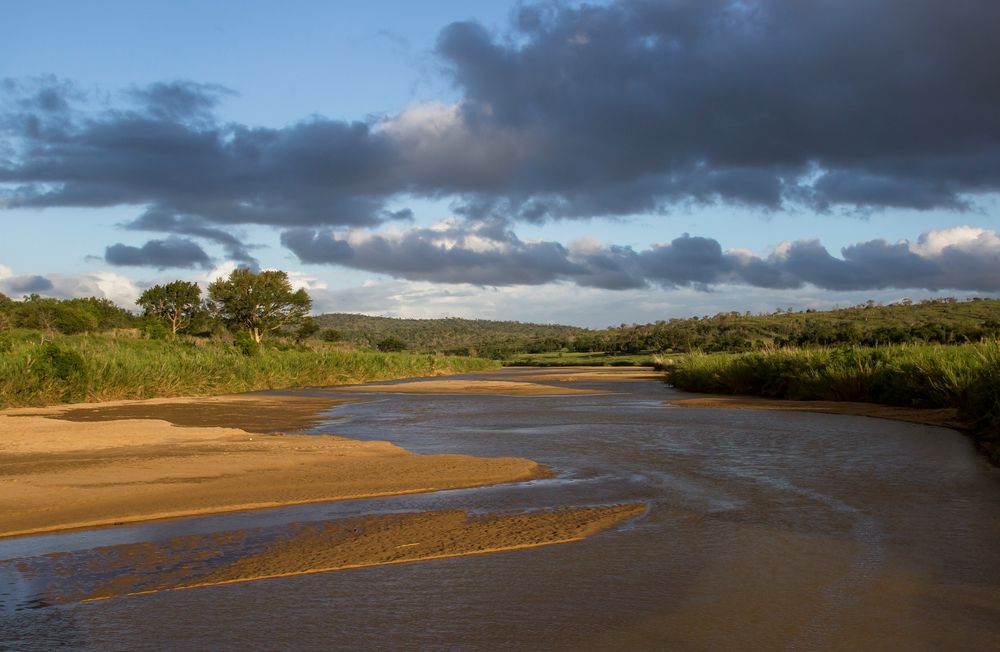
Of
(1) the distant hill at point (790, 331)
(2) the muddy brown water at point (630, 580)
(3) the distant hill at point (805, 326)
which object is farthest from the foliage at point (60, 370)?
(3) the distant hill at point (805, 326)

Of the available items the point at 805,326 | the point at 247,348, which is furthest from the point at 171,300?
the point at 805,326

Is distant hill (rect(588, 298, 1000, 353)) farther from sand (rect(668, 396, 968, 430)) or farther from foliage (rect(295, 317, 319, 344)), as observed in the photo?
foliage (rect(295, 317, 319, 344))

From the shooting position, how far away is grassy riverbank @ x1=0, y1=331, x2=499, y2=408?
26188mm

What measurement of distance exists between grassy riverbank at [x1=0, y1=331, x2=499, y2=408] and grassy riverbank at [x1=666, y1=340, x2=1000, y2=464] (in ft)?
69.9

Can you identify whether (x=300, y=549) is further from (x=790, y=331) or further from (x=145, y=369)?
(x=790, y=331)

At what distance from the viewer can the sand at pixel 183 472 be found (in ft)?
31.3

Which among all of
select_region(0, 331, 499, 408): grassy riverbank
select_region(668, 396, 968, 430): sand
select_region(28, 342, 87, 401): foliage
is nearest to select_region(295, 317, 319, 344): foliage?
select_region(0, 331, 499, 408): grassy riverbank

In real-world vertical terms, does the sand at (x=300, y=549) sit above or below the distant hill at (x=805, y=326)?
below

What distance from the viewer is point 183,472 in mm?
11789

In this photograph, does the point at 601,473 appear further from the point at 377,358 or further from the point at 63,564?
the point at 377,358

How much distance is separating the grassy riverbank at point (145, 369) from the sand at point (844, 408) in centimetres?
1969

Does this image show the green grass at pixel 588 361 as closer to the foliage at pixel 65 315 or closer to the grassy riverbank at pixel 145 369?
the grassy riverbank at pixel 145 369

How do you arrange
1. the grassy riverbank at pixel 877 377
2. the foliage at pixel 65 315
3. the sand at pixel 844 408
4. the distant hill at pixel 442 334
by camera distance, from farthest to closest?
the distant hill at pixel 442 334 < the foliage at pixel 65 315 < the sand at pixel 844 408 < the grassy riverbank at pixel 877 377

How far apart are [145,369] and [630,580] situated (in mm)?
28064
